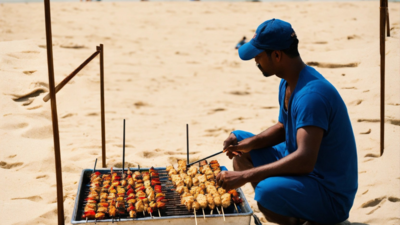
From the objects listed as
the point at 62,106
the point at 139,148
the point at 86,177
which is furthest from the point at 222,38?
the point at 86,177

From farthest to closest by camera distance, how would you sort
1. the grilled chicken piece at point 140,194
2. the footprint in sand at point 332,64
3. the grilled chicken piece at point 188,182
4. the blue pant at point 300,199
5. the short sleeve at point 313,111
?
the footprint in sand at point 332,64, the grilled chicken piece at point 188,182, the grilled chicken piece at point 140,194, the blue pant at point 300,199, the short sleeve at point 313,111

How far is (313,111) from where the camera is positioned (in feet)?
8.34

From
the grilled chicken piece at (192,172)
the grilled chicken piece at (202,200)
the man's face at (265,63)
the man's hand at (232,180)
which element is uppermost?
the man's face at (265,63)

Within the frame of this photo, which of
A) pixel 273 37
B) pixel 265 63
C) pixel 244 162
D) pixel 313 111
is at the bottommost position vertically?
pixel 244 162

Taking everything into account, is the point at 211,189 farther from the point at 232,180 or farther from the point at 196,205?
the point at 232,180

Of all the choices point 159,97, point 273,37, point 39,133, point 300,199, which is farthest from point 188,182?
point 159,97

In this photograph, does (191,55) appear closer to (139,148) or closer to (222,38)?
(222,38)

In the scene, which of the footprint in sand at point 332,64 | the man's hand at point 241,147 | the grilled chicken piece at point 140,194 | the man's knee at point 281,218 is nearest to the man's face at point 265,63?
the man's hand at point 241,147

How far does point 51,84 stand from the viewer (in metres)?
2.68

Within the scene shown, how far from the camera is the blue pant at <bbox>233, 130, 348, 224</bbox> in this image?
8.66ft

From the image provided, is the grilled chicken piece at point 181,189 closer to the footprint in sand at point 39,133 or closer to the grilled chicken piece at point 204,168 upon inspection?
the grilled chicken piece at point 204,168

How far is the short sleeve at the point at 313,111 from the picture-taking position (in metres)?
2.53

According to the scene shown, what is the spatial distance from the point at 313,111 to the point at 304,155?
0.30 m

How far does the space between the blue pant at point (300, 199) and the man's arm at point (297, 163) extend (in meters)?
0.06
